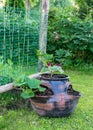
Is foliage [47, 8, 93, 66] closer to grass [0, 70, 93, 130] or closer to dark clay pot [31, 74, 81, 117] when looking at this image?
grass [0, 70, 93, 130]

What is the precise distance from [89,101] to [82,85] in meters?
1.06

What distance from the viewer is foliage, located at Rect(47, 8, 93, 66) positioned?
7.02 meters

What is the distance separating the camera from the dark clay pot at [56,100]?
3732mm

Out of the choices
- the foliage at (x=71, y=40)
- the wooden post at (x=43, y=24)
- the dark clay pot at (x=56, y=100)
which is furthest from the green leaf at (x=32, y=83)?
the foliage at (x=71, y=40)

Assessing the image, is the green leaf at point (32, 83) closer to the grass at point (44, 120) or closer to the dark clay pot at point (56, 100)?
the dark clay pot at point (56, 100)

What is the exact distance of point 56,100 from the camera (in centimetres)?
373

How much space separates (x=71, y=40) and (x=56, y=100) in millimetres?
3563

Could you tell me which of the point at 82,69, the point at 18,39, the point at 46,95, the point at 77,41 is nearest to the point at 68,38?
the point at 77,41

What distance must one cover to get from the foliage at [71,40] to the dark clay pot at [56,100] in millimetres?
3174

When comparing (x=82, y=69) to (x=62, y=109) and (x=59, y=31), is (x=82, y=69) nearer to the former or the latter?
(x=59, y=31)

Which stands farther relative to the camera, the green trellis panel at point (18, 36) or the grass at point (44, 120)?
the green trellis panel at point (18, 36)

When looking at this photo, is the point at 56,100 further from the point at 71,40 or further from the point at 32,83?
the point at 71,40

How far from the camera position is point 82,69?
7.12 metres

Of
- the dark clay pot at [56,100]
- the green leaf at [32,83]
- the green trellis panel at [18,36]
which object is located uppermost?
the green trellis panel at [18,36]
